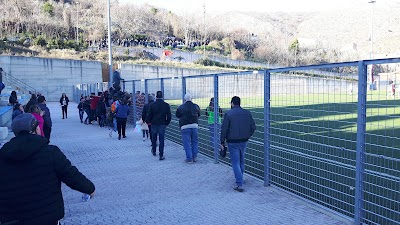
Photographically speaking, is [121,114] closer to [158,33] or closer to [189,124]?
[189,124]

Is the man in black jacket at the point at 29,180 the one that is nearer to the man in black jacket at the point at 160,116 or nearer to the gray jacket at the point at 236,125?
the gray jacket at the point at 236,125

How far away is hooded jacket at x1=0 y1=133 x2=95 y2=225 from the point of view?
11.8 ft

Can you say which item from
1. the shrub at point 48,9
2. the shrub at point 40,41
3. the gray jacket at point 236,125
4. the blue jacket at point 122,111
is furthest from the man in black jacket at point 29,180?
the shrub at point 48,9

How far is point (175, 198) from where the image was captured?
752 cm

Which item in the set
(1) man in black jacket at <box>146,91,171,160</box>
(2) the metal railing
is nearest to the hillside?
(2) the metal railing

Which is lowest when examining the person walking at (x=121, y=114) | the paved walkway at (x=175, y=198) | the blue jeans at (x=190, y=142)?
the paved walkway at (x=175, y=198)

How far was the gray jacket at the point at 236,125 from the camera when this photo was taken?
25.4 ft

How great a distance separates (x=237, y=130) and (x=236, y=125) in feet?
0.31

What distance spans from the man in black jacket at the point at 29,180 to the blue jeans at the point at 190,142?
6.97m

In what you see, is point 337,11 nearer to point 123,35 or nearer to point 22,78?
point 123,35

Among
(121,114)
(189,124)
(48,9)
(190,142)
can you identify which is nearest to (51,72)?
(48,9)

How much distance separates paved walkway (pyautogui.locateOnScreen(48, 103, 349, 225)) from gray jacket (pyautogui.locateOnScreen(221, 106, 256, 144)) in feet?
3.45

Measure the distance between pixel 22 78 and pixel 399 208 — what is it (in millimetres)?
41735

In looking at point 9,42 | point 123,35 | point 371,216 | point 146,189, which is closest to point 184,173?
point 146,189
